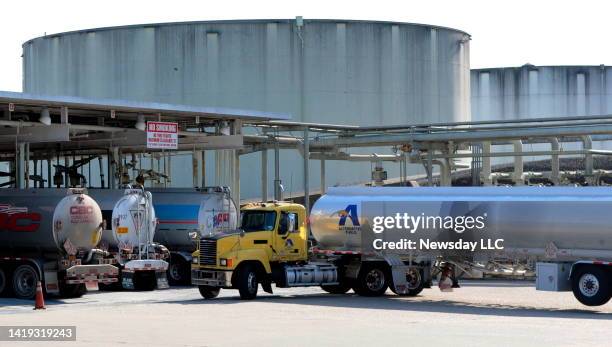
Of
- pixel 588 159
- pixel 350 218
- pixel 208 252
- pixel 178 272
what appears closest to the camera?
pixel 208 252

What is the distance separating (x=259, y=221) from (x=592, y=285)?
9.10 metres

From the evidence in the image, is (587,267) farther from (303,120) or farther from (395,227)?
(303,120)

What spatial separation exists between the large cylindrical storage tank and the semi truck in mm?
19411

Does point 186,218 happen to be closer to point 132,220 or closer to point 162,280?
point 162,280

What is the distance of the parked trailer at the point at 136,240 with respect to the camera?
32.6m

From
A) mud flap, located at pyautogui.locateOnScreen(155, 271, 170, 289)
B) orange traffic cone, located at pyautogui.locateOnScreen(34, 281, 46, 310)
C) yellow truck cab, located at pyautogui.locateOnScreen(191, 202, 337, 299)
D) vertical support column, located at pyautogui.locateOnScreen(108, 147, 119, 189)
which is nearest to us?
orange traffic cone, located at pyautogui.locateOnScreen(34, 281, 46, 310)

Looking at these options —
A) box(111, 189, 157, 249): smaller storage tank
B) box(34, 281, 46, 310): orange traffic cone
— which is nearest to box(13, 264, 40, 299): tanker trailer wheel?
box(111, 189, 157, 249): smaller storage tank

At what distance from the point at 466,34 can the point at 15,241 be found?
35.8m

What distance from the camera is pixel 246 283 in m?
29.7

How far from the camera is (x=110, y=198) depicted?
34.8 metres

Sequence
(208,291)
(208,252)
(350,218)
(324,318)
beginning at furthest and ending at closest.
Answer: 1. (350,218)
2. (208,291)
3. (208,252)
4. (324,318)

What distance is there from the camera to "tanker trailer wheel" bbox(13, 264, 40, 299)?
1204 inches

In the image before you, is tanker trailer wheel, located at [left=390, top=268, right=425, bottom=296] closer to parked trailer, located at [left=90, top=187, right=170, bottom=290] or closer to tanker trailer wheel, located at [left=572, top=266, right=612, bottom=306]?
tanker trailer wheel, located at [left=572, top=266, right=612, bottom=306]

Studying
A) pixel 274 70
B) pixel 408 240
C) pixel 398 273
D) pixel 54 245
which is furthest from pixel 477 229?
pixel 274 70
